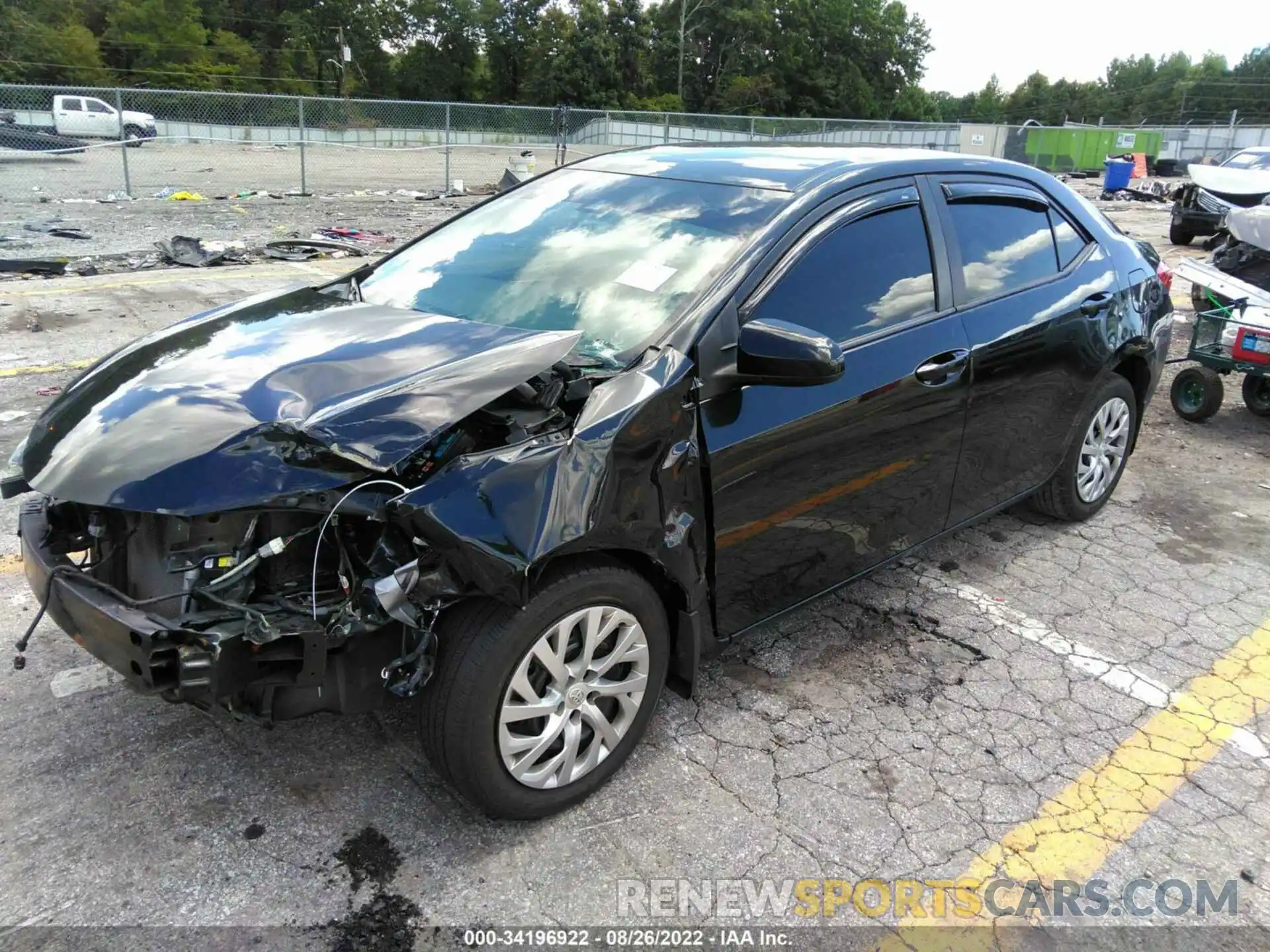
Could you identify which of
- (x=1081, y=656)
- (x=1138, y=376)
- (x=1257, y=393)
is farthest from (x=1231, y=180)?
(x=1081, y=656)

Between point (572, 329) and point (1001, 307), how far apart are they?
1.82 m

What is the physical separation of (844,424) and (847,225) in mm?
687

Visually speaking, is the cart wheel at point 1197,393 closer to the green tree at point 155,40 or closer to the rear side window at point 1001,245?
the rear side window at point 1001,245

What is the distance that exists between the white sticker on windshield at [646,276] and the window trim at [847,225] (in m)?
0.29

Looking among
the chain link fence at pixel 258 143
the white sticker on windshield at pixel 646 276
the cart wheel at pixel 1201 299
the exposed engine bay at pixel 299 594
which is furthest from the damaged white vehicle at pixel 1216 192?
the exposed engine bay at pixel 299 594

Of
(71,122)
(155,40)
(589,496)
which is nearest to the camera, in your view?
(589,496)

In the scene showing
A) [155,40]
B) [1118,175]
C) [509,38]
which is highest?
[509,38]

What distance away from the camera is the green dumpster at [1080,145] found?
3606 centimetres

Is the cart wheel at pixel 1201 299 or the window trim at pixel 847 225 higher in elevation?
the window trim at pixel 847 225

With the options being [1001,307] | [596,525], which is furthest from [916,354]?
[596,525]

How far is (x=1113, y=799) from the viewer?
2.76 metres

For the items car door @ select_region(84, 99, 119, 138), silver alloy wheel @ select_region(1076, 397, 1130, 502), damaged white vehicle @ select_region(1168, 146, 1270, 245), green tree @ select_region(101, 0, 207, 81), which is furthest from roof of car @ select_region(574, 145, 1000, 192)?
green tree @ select_region(101, 0, 207, 81)

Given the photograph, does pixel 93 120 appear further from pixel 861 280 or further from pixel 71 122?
pixel 861 280

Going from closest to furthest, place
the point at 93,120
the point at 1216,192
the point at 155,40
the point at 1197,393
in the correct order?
the point at 1197,393, the point at 1216,192, the point at 93,120, the point at 155,40
